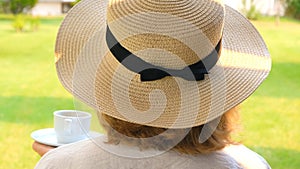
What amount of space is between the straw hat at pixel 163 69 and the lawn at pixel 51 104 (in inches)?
56.9

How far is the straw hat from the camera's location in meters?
0.87

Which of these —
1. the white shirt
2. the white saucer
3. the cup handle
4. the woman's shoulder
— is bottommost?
the white saucer

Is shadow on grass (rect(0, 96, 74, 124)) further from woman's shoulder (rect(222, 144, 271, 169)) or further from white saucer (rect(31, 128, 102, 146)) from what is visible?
woman's shoulder (rect(222, 144, 271, 169))

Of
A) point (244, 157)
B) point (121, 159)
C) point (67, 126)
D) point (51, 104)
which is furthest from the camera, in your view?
point (51, 104)

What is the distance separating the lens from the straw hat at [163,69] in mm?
874

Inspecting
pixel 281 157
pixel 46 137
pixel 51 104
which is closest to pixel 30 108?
pixel 51 104

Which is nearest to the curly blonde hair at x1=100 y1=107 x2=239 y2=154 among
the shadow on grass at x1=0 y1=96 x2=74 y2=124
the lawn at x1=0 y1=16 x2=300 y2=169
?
the lawn at x1=0 y1=16 x2=300 y2=169

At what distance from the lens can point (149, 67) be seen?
0.88 metres

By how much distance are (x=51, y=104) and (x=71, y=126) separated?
3.46 meters

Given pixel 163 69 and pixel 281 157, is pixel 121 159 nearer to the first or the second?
pixel 163 69

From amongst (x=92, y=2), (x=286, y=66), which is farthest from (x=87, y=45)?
(x=286, y=66)

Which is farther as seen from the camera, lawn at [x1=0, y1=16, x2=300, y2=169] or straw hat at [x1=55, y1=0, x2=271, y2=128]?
lawn at [x1=0, y1=16, x2=300, y2=169]

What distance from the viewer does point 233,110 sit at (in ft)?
3.10

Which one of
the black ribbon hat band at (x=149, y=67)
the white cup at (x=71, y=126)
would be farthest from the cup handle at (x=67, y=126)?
the black ribbon hat band at (x=149, y=67)
